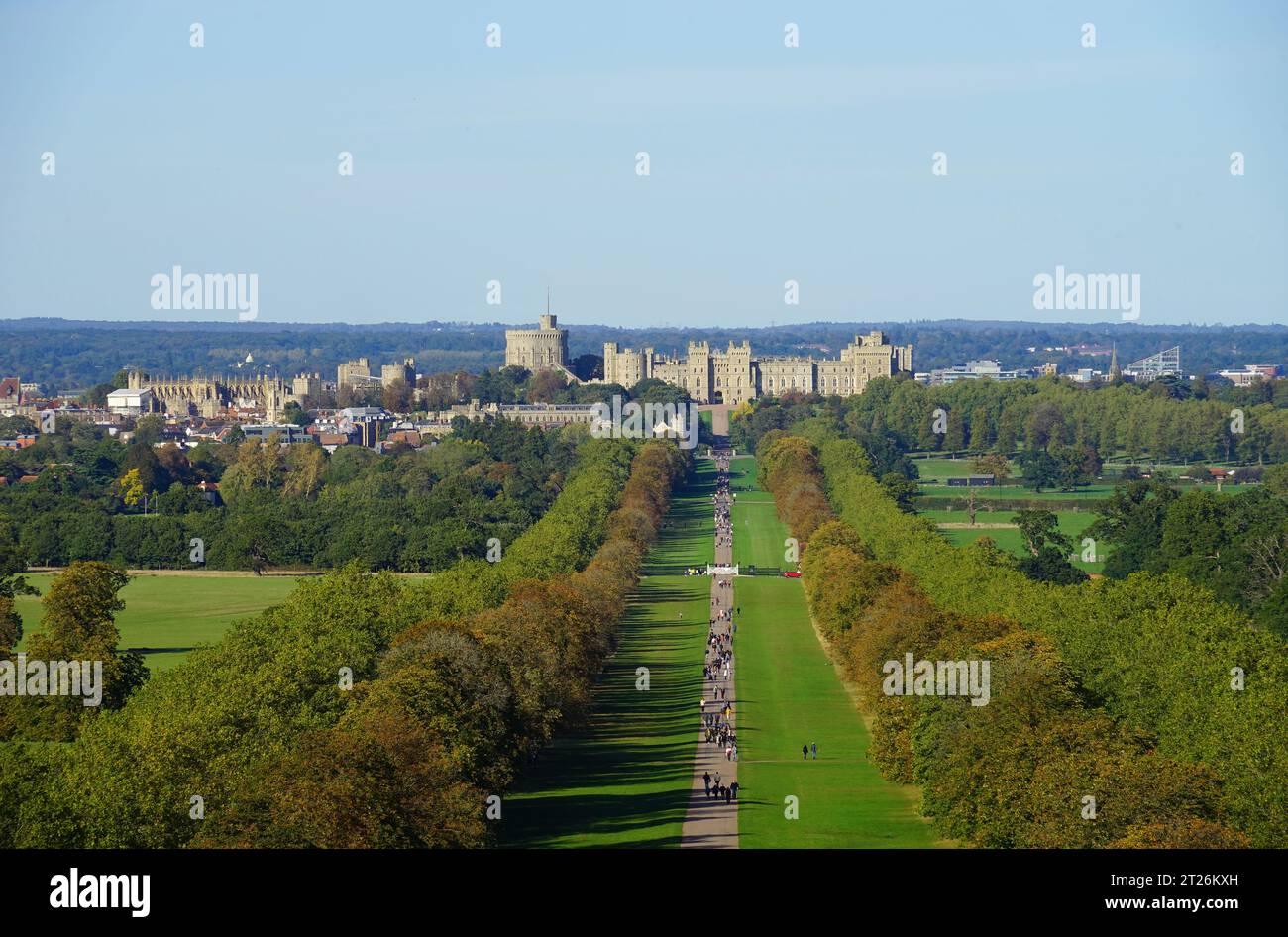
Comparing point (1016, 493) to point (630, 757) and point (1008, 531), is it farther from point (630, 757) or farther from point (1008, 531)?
point (630, 757)

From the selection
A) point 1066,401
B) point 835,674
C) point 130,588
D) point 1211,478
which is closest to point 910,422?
point 1066,401

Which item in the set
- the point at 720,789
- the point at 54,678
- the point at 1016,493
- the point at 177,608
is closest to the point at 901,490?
the point at 1016,493

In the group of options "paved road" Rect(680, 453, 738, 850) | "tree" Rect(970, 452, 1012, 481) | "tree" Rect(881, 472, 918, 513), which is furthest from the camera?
"tree" Rect(970, 452, 1012, 481)

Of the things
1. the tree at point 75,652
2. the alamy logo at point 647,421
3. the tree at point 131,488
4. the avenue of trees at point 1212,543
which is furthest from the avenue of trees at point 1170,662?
the alamy logo at point 647,421

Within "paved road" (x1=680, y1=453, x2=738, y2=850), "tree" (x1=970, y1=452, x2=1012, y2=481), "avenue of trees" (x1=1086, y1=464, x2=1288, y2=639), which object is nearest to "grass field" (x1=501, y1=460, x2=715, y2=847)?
"paved road" (x1=680, y1=453, x2=738, y2=850)

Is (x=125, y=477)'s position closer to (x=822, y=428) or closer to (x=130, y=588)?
(x=130, y=588)

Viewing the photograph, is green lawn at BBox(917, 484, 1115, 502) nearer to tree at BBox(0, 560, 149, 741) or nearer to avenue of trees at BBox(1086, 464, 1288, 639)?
avenue of trees at BBox(1086, 464, 1288, 639)

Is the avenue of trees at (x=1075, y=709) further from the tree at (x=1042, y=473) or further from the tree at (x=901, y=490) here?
the tree at (x=1042, y=473)
